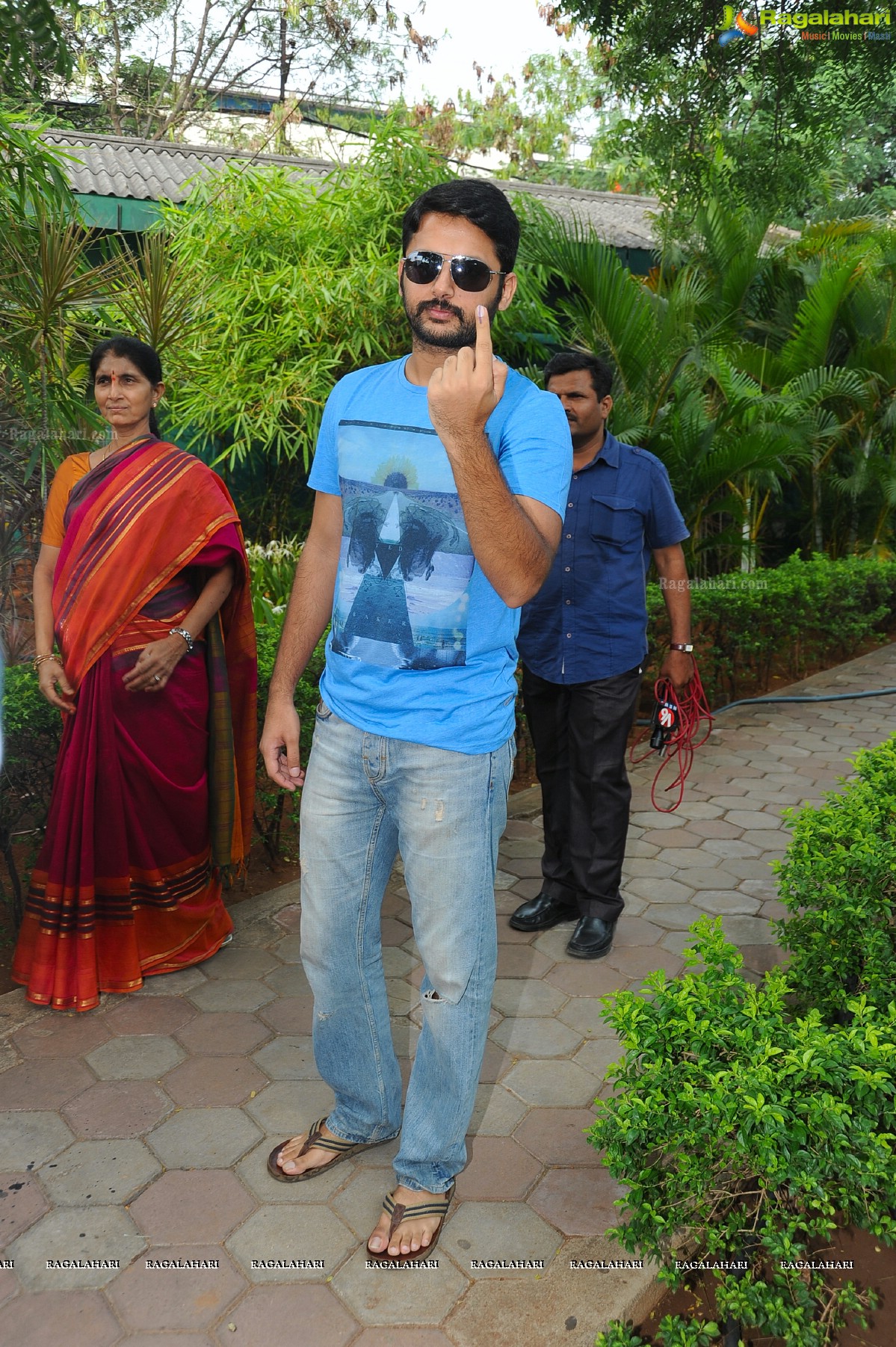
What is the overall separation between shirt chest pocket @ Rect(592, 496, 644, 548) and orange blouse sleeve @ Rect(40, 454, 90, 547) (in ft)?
5.46

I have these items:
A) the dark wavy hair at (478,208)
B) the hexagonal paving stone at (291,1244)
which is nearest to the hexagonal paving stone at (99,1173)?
the hexagonal paving stone at (291,1244)

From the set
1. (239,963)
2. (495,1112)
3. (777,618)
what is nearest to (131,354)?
(239,963)

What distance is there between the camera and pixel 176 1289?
2191 mm

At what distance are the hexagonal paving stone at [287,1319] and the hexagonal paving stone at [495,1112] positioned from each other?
24.9 inches

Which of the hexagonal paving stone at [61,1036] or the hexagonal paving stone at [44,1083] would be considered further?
the hexagonal paving stone at [61,1036]

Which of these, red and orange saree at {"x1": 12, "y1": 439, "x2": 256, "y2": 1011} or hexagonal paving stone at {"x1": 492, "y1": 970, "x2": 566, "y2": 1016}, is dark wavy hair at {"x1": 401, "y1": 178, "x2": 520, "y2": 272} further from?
hexagonal paving stone at {"x1": 492, "y1": 970, "x2": 566, "y2": 1016}

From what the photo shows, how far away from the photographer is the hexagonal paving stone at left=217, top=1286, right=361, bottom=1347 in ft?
6.83

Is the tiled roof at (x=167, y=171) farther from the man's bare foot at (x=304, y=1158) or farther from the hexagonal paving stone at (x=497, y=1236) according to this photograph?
the hexagonal paving stone at (x=497, y=1236)

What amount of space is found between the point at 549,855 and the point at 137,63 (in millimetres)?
21885

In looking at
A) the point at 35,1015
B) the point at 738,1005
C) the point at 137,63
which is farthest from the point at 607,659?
the point at 137,63

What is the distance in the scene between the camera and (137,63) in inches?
814

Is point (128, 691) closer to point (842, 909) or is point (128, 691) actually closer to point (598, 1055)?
point (598, 1055)

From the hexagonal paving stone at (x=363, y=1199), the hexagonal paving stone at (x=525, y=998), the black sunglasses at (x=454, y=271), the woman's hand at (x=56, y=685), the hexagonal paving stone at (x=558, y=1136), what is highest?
the black sunglasses at (x=454, y=271)

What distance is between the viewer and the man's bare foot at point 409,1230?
2.25m
